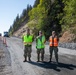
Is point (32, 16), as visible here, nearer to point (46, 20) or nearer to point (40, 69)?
point (46, 20)

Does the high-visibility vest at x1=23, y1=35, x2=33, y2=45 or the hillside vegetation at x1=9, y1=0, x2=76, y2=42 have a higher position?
the hillside vegetation at x1=9, y1=0, x2=76, y2=42

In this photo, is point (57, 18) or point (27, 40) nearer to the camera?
point (27, 40)

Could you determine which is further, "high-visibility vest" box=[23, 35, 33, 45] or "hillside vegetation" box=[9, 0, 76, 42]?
"hillside vegetation" box=[9, 0, 76, 42]

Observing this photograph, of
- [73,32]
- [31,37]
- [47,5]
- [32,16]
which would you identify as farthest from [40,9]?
[31,37]

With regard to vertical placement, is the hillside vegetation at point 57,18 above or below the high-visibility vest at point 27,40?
above

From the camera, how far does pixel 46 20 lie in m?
61.7

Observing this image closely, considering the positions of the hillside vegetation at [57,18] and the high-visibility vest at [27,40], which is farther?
the hillside vegetation at [57,18]

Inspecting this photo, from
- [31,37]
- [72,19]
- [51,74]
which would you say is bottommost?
[51,74]

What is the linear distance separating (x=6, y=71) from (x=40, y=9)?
52.4 meters

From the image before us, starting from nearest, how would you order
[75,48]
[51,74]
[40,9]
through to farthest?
1. [51,74]
2. [75,48]
3. [40,9]

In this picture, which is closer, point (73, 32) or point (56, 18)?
point (73, 32)

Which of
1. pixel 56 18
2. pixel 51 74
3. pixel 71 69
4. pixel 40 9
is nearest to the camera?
pixel 51 74

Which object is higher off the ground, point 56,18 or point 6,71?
point 56,18

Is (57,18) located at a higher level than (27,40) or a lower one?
higher
